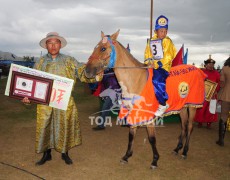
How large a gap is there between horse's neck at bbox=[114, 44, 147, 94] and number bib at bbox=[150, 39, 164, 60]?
2.48 feet

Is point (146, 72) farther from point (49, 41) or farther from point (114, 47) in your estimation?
point (49, 41)

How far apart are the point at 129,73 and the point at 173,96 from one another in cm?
107

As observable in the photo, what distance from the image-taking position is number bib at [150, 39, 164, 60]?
15.0 ft

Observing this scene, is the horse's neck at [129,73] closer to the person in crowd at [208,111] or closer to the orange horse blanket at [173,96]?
the orange horse blanket at [173,96]

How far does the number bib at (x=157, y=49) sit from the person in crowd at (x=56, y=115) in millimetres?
1542

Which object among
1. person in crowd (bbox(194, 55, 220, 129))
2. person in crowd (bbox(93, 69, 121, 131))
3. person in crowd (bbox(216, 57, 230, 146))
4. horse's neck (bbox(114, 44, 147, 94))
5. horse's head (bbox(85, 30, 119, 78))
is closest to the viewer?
horse's head (bbox(85, 30, 119, 78))

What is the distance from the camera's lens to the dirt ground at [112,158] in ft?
12.9

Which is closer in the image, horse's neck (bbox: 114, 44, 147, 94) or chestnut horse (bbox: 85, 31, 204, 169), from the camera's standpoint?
chestnut horse (bbox: 85, 31, 204, 169)

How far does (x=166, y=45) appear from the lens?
14.9ft

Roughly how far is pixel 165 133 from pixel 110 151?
2125mm

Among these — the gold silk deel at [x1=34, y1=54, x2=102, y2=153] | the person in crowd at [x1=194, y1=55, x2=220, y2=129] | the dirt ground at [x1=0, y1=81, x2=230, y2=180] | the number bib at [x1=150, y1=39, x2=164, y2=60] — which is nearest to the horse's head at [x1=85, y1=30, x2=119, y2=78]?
the gold silk deel at [x1=34, y1=54, x2=102, y2=153]

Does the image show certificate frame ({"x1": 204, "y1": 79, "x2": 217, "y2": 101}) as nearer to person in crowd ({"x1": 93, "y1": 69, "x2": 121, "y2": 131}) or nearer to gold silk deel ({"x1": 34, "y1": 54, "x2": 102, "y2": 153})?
person in crowd ({"x1": 93, "y1": 69, "x2": 121, "y2": 131})

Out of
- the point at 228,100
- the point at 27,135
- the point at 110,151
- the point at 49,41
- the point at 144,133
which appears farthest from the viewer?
the point at 144,133

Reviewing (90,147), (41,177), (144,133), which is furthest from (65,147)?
(144,133)
